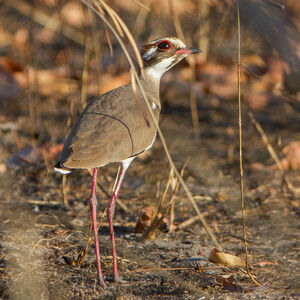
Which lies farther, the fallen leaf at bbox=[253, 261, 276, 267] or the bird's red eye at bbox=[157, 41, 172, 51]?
the bird's red eye at bbox=[157, 41, 172, 51]

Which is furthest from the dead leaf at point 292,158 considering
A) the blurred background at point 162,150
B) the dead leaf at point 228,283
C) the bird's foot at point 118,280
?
the bird's foot at point 118,280

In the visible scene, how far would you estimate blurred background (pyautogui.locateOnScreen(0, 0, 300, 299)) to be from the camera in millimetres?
2740

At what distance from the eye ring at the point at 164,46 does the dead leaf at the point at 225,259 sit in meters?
1.43

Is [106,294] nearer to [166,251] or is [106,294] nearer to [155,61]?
[166,251]

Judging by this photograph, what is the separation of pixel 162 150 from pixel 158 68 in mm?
1260

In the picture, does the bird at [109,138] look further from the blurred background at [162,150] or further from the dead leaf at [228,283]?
the dead leaf at [228,283]

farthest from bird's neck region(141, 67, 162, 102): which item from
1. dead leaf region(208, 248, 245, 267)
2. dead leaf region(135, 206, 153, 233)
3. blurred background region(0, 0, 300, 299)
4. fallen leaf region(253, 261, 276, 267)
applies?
fallen leaf region(253, 261, 276, 267)

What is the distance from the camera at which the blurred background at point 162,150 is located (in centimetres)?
274

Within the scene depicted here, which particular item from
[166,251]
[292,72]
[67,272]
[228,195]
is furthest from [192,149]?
[292,72]

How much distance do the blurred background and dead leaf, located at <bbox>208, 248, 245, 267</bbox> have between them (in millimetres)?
132

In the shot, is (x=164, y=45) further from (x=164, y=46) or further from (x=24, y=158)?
(x=24, y=158)

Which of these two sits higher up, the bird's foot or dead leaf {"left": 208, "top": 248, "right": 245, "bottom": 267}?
dead leaf {"left": 208, "top": 248, "right": 245, "bottom": 267}

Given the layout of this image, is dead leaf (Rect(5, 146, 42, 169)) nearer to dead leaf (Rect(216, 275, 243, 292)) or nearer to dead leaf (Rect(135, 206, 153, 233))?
dead leaf (Rect(135, 206, 153, 233))

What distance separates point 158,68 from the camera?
374cm
